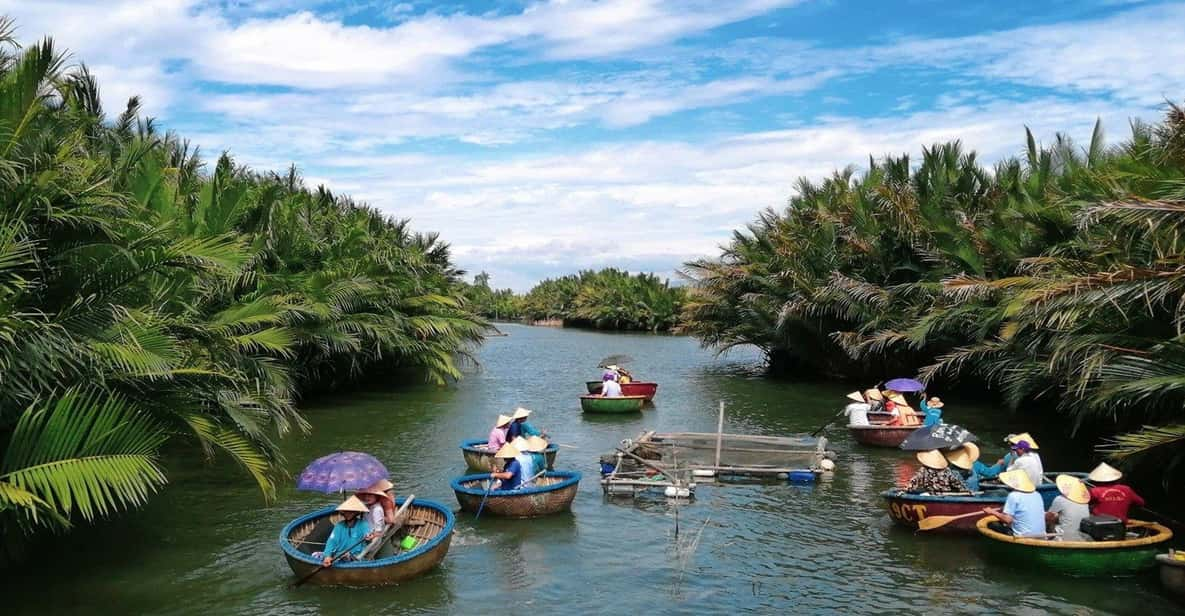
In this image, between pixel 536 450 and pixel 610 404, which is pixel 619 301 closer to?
pixel 610 404

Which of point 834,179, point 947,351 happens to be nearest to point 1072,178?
point 947,351

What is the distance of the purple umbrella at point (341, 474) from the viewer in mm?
12203

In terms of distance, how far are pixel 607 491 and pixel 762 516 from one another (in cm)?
297

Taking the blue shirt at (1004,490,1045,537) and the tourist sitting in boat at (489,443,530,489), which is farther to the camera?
the tourist sitting in boat at (489,443,530,489)

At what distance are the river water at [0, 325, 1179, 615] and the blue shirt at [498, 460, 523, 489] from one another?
646 millimetres

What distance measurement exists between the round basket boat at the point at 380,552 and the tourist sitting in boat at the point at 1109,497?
345 inches

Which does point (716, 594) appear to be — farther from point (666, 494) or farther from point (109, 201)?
point (109, 201)

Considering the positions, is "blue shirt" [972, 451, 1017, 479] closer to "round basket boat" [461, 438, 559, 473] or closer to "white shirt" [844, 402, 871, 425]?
"white shirt" [844, 402, 871, 425]

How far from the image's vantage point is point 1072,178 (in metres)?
22.0

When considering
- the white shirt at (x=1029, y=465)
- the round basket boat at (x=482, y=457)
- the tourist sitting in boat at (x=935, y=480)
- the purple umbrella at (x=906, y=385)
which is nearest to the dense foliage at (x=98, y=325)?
the round basket boat at (x=482, y=457)

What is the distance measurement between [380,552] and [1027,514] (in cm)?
862

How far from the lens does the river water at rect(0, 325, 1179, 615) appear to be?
1152cm

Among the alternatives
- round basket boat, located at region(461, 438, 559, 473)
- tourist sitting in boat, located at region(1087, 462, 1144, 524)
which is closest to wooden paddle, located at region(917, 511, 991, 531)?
tourist sitting in boat, located at region(1087, 462, 1144, 524)

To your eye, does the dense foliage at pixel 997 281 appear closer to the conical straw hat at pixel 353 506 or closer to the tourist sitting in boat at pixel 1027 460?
the tourist sitting in boat at pixel 1027 460
